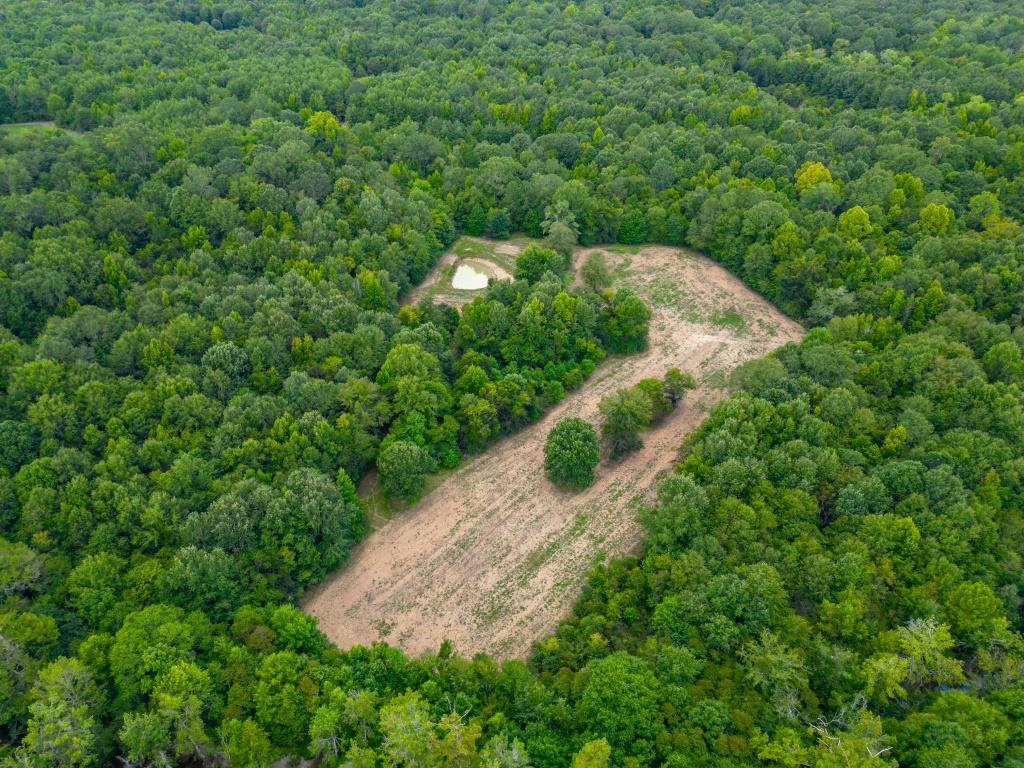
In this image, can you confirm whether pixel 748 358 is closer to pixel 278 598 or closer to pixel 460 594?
pixel 460 594

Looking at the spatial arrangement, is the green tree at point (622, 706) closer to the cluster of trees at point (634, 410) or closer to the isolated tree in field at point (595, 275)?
the cluster of trees at point (634, 410)

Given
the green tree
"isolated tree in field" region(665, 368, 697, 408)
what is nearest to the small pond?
"isolated tree in field" region(665, 368, 697, 408)

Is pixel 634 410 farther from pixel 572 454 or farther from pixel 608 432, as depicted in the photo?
pixel 572 454

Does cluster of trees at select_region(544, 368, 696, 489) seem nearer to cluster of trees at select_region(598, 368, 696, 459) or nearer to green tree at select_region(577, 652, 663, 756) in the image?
cluster of trees at select_region(598, 368, 696, 459)

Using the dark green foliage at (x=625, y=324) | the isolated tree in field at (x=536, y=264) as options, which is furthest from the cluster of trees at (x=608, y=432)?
the isolated tree in field at (x=536, y=264)

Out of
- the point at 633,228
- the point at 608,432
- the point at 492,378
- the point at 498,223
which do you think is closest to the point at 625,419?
the point at 608,432

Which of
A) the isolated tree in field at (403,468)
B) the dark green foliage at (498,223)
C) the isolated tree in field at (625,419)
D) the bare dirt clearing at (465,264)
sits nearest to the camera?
the isolated tree in field at (403,468)
